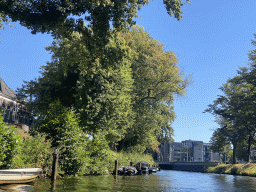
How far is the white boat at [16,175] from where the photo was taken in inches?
520

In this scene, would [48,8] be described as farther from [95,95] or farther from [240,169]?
[240,169]

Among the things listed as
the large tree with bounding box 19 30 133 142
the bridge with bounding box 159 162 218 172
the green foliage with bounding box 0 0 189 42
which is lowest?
the bridge with bounding box 159 162 218 172

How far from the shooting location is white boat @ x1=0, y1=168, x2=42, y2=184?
13.2m

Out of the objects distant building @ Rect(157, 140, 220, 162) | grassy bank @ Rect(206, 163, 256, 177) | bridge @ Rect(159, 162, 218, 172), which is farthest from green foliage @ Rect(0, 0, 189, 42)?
distant building @ Rect(157, 140, 220, 162)

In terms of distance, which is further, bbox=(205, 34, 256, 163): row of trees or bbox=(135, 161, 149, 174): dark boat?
bbox=(205, 34, 256, 163): row of trees

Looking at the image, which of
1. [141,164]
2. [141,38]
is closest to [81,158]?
[141,164]

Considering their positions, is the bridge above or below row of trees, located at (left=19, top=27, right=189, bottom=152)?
below

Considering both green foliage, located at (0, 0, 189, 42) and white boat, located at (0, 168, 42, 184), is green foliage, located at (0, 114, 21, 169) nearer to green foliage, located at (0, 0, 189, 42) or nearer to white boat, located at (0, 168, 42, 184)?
white boat, located at (0, 168, 42, 184)

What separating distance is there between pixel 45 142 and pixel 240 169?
44.6 m

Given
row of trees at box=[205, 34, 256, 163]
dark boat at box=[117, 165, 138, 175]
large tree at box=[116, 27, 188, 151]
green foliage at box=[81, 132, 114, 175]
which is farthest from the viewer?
row of trees at box=[205, 34, 256, 163]

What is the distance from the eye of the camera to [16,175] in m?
13.9

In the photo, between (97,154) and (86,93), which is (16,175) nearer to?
(97,154)

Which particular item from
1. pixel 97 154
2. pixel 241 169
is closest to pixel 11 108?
pixel 97 154

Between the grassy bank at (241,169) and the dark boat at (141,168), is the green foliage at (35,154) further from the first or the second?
the grassy bank at (241,169)
